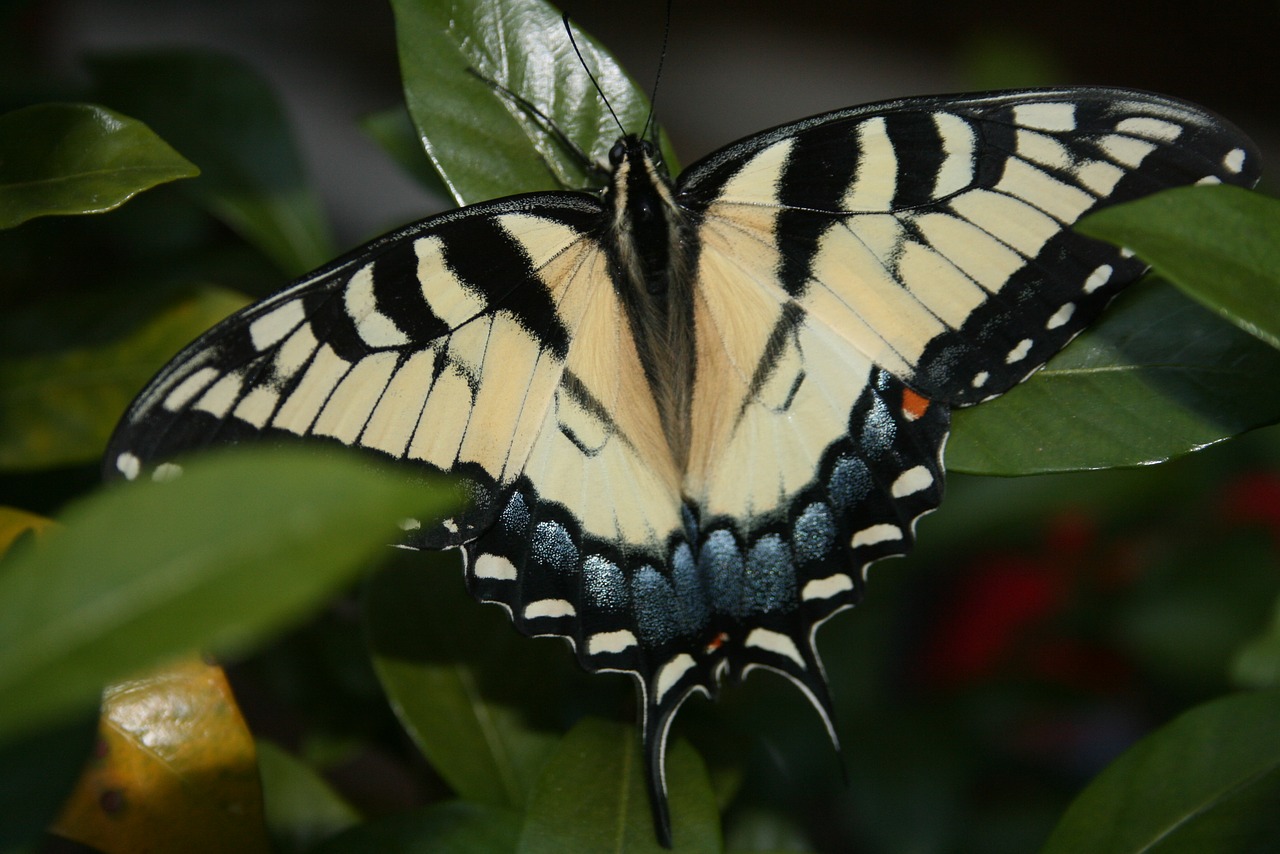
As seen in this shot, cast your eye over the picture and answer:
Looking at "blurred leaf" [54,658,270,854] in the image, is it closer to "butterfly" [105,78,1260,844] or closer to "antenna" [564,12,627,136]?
"butterfly" [105,78,1260,844]

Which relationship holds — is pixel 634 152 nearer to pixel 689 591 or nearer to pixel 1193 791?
pixel 689 591

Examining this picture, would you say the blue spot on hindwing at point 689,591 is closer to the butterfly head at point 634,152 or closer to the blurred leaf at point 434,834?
the blurred leaf at point 434,834

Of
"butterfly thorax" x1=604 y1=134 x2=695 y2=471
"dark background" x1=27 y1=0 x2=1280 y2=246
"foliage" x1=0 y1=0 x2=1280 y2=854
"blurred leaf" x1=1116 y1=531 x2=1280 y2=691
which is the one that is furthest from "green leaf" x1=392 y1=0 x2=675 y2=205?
"dark background" x1=27 y1=0 x2=1280 y2=246

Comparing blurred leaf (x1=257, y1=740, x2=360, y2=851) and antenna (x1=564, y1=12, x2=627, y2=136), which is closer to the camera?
antenna (x1=564, y1=12, x2=627, y2=136)

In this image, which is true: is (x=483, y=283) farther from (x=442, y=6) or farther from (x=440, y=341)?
(x=442, y=6)

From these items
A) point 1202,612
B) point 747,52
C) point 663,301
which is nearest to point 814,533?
point 663,301

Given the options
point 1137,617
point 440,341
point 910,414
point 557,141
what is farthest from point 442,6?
point 1137,617

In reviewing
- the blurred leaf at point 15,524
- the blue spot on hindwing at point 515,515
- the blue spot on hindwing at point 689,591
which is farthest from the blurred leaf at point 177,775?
the blue spot on hindwing at point 689,591
